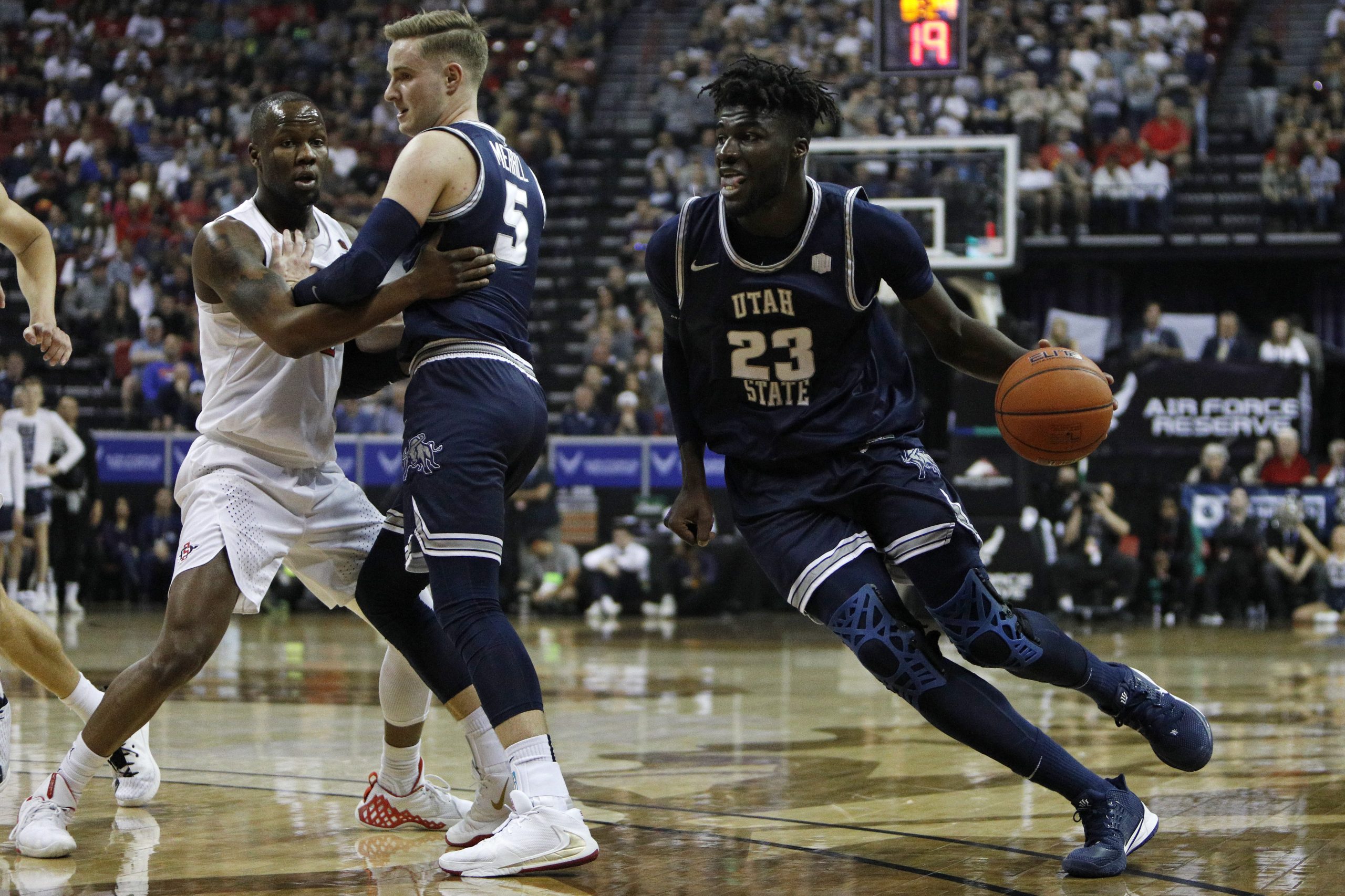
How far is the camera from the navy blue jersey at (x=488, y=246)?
4102 mm

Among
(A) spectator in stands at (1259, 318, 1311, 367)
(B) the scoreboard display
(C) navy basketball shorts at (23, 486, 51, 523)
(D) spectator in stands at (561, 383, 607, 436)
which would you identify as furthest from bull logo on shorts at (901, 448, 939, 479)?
(A) spectator in stands at (1259, 318, 1311, 367)

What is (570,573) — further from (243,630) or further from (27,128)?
(27,128)

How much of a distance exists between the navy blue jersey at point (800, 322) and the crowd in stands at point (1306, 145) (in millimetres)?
14819

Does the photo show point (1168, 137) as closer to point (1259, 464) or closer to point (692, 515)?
point (1259, 464)

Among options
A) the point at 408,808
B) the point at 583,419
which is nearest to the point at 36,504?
the point at 583,419

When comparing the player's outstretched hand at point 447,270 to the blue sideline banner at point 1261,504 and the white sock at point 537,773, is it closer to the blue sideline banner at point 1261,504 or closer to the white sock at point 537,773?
the white sock at point 537,773

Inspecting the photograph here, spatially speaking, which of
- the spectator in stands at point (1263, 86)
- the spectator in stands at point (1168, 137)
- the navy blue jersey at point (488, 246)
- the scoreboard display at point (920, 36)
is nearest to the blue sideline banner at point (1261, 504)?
the scoreboard display at point (920, 36)

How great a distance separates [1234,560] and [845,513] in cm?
1056

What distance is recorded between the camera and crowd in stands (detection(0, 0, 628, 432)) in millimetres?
18516

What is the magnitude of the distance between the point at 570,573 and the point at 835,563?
32.3 ft

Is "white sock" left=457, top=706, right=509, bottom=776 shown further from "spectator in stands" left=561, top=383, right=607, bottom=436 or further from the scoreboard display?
"spectator in stands" left=561, top=383, right=607, bottom=436

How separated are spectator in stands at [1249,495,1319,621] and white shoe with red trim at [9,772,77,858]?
11.6 meters

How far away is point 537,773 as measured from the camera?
3.88 metres

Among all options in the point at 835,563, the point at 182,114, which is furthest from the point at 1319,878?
the point at 182,114
